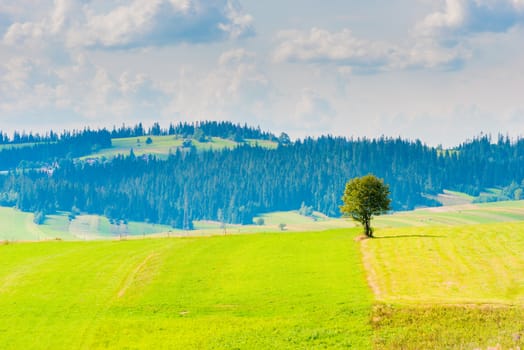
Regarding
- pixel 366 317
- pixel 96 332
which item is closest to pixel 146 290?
pixel 96 332

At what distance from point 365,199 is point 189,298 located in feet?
111

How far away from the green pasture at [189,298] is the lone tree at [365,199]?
4.03 meters

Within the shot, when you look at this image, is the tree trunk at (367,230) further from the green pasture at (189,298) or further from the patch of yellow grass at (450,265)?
the green pasture at (189,298)

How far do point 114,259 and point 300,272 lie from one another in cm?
2373

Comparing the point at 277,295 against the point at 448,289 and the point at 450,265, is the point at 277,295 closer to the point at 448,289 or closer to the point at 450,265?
the point at 448,289

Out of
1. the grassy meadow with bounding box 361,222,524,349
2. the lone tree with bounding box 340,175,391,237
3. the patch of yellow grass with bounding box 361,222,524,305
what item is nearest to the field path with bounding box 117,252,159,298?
the grassy meadow with bounding box 361,222,524,349

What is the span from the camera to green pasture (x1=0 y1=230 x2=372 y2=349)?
49.5 m

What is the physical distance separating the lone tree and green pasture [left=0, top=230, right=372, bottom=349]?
4.03m

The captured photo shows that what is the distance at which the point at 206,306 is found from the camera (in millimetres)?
57375

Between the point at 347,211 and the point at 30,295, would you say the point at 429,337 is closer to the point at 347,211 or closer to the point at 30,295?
the point at 30,295

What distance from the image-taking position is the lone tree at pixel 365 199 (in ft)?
287

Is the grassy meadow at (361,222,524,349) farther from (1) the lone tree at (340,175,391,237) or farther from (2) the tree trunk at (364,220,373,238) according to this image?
(1) the lone tree at (340,175,391,237)

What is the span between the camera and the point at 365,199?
87312 millimetres

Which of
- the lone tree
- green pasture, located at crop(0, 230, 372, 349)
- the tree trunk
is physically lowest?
green pasture, located at crop(0, 230, 372, 349)
